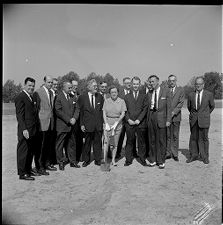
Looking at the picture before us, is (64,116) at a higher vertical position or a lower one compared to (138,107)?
lower

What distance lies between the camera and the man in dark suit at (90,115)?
5.75 m

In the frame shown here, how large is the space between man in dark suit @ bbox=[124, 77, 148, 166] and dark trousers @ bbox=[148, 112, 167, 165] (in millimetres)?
162

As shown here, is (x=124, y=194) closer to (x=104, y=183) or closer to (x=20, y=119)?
(x=104, y=183)

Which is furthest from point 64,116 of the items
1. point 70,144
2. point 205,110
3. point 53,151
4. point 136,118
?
point 205,110

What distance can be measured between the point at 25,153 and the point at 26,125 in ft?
1.68

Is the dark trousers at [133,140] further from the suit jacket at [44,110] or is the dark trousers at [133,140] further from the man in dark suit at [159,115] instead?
the suit jacket at [44,110]

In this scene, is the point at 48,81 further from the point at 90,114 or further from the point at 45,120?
the point at 90,114

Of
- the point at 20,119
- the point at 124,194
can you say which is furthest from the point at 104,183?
the point at 20,119

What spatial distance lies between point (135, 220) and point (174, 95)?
3.54m

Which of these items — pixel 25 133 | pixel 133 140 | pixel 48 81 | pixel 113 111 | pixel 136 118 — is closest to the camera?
pixel 25 133

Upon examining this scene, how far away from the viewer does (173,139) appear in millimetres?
6395

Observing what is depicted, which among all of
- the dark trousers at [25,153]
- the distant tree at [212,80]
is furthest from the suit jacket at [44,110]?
the distant tree at [212,80]

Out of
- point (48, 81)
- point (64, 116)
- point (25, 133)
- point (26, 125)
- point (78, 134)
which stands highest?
point (48, 81)

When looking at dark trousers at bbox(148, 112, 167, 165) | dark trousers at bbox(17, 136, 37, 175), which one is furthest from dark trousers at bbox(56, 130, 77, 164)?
dark trousers at bbox(148, 112, 167, 165)
